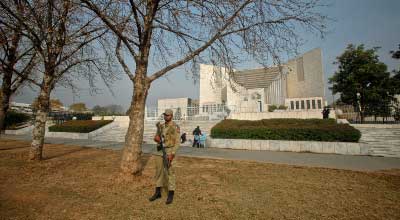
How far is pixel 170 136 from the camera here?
4.60m

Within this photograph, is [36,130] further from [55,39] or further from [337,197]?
[337,197]

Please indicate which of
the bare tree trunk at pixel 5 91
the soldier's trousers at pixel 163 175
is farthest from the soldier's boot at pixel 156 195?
the bare tree trunk at pixel 5 91

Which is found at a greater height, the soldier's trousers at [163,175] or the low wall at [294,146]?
the soldier's trousers at [163,175]

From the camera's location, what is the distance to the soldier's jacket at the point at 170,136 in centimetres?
451

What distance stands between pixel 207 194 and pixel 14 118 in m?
34.1

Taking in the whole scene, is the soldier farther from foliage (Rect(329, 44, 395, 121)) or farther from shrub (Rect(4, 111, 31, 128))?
shrub (Rect(4, 111, 31, 128))

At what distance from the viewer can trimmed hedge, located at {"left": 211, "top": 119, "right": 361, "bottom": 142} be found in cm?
1159

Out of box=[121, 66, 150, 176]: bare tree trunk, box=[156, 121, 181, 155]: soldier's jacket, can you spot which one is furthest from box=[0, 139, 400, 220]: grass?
box=[156, 121, 181, 155]: soldier's jacket

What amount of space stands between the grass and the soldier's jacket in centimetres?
97

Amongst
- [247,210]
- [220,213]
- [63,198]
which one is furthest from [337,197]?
[63,198]

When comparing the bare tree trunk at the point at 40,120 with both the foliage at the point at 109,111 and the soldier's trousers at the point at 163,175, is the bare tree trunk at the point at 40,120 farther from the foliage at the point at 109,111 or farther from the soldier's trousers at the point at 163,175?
the foliage at the point at 109,111

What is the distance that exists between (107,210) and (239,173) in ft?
13.0

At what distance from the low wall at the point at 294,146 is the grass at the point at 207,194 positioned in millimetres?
4324

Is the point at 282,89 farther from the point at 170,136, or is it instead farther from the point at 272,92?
the point at 170,136
